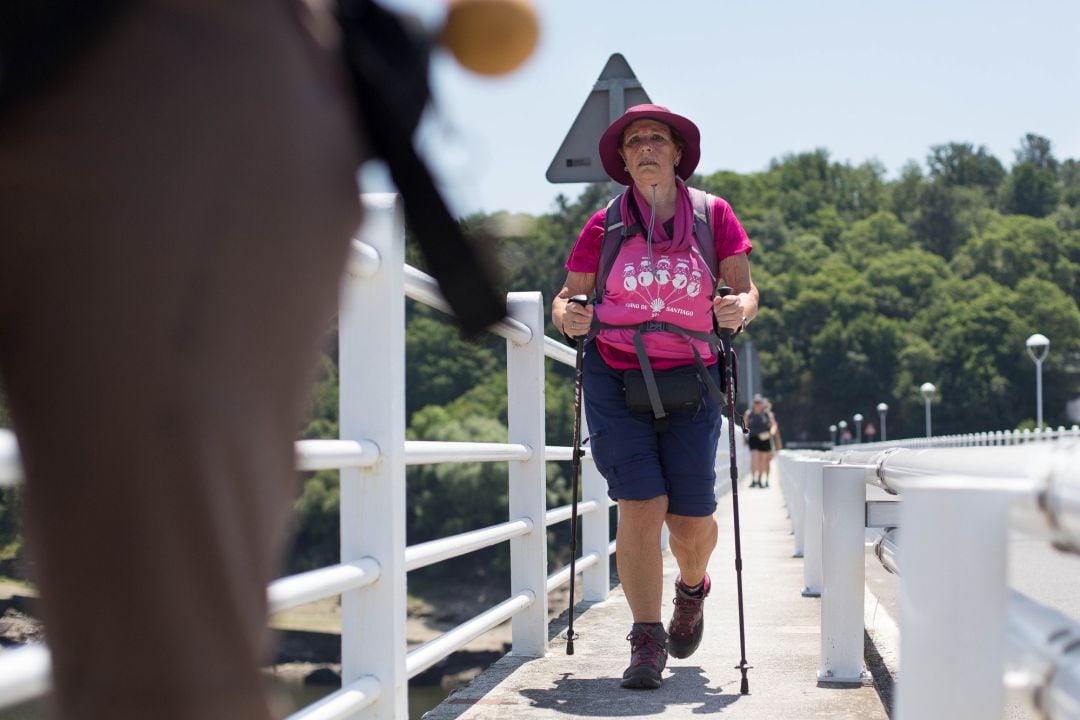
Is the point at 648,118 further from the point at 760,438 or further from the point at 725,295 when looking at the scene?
the point at 760,438

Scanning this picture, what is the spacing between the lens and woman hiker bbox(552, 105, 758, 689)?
16.2 feet

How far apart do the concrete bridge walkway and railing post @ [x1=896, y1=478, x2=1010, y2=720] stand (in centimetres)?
263

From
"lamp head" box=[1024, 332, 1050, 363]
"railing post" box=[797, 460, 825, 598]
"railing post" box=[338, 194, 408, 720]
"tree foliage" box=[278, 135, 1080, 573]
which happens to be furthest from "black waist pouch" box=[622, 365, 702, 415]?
"tree foliage" box=[278, 135, 1080, 573]

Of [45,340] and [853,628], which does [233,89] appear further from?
[853,628]

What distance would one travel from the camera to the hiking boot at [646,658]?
4.83 metres

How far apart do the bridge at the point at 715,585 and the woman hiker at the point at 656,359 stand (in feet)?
1.01

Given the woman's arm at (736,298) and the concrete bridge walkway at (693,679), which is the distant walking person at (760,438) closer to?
the concrete bridge walkway at (693,679)

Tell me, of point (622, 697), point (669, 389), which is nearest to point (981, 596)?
point (622, 697)

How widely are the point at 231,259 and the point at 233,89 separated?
4.9 inches

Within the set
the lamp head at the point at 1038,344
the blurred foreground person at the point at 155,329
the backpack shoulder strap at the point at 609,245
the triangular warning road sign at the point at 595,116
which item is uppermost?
the lamp head at the point at 1038,344

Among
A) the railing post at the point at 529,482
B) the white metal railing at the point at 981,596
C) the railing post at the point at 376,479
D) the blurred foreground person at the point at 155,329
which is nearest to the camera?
the blurred foreground person at the point at 155,329

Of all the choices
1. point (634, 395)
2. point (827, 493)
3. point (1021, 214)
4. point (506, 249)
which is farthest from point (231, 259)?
point (1021, 214)

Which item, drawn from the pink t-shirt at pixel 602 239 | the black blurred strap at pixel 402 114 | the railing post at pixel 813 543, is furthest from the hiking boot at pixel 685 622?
the black blurred strap at pixel 402 114

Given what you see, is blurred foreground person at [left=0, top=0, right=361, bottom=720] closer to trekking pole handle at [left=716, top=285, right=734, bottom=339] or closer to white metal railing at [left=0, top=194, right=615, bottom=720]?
white metal railing at [left=0, top=194, right=615, bottom=720]
